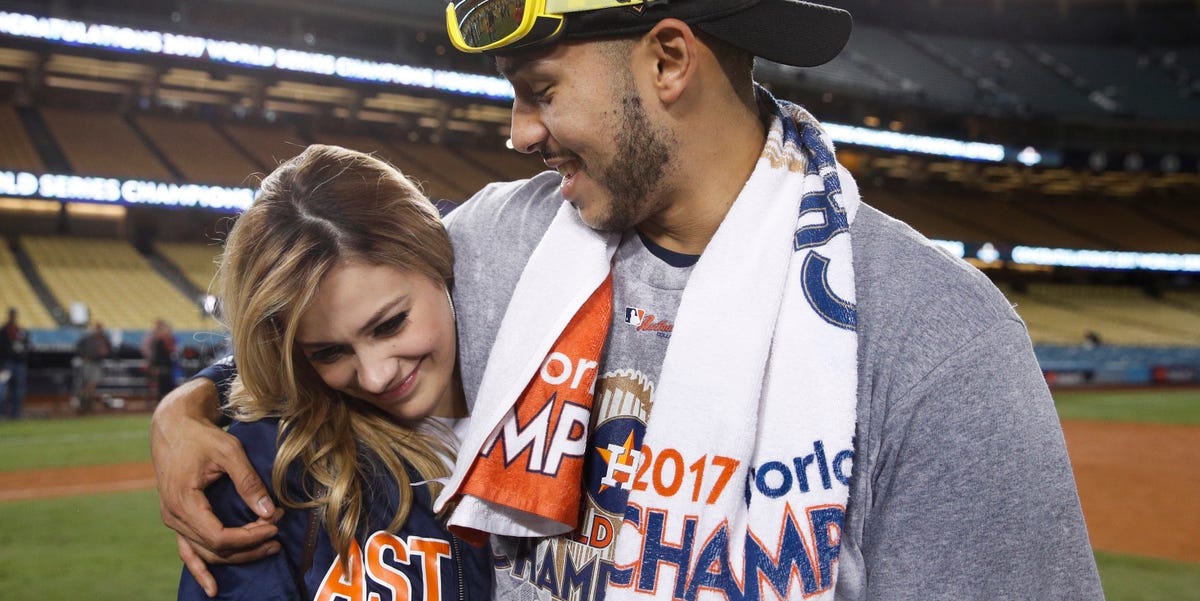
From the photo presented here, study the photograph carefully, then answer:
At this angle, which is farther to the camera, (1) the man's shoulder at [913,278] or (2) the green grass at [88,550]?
(2) the green grass at [88,550]

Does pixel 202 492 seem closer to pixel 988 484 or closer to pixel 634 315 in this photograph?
pixel 634 315

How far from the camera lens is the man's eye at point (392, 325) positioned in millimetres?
2053

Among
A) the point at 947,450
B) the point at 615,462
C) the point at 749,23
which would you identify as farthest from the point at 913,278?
the point at 615,462

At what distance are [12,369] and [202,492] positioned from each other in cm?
1387

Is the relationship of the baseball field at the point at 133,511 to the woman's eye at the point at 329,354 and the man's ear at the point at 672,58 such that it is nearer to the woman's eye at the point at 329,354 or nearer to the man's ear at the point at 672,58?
the woman's eye at the point at 329,354

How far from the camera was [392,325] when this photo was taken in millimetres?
2062

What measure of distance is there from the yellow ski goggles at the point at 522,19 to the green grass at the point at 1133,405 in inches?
574

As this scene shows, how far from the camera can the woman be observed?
189 centimetres

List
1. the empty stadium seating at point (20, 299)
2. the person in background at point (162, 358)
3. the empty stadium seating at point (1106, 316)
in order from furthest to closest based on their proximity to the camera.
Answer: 1. the empty stadium seating at point (1106, 316)
2. the empty stadium seating at point (20, 299)
3. the person in background at point (162, 358)

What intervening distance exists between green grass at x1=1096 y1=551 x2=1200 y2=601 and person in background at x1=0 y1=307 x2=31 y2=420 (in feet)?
45.6

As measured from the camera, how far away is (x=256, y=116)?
88.0ft

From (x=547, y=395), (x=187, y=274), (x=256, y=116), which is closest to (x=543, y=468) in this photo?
(x=547, y=395)

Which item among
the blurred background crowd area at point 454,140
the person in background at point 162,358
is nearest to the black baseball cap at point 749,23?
the blurred background crowd area at point 454,140

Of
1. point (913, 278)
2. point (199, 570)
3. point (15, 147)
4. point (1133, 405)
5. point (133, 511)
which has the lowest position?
point (133, 511)
